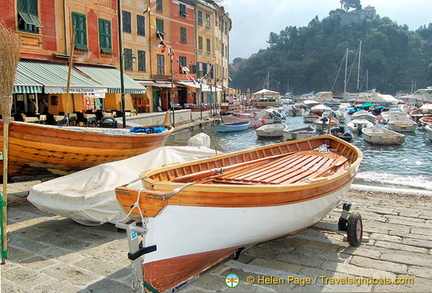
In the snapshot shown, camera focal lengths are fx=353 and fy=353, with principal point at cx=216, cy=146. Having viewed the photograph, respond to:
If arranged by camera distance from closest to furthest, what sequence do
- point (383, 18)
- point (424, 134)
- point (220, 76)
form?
point (424, 134)
point (220, 76)
point (383, 18)

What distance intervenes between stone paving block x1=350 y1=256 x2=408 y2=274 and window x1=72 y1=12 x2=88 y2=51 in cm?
1939

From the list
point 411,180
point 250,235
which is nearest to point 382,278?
point 250,235

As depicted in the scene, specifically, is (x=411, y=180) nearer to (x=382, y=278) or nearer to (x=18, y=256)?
(x=382, y=278)

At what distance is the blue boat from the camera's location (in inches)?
1205

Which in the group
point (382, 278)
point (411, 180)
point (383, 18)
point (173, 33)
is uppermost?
point (383, 18)

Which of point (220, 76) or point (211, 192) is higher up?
point (220, 76)

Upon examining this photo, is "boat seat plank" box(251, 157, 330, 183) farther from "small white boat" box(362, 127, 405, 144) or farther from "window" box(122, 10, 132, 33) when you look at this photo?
"window" box(122, 10, 132, 33)

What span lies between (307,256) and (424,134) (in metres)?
30.6

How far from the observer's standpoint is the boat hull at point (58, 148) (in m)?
7.68

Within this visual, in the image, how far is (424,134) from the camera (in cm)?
3062

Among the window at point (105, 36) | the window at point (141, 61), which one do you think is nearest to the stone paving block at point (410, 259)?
the window at point (105, 36)

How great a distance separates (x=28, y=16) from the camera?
56.2ft

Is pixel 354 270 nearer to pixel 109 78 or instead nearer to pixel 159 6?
pixel 109 78

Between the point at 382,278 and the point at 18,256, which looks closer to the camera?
the point at 382,278
